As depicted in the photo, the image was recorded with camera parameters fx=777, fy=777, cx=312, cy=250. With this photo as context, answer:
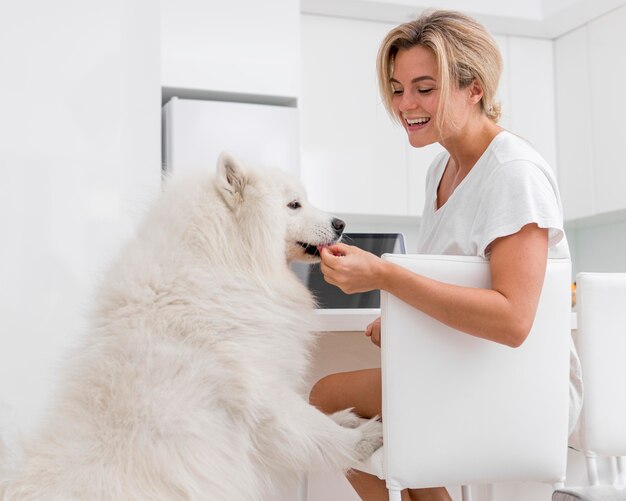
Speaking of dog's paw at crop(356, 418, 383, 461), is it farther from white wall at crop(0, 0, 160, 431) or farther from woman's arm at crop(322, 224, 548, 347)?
white wall at crop(0, 0, 160, 431)

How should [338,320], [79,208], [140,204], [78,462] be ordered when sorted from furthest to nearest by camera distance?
[79,208], [338,320], [140,204], [78,462]

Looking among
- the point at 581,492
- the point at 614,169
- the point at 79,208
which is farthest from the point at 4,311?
the point at 614,169

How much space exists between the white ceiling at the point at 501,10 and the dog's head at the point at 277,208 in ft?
10.3

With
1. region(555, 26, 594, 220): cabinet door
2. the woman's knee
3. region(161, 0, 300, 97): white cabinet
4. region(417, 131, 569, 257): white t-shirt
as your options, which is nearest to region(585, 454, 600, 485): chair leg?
region(417, 131, 569, 257): white t-shirt

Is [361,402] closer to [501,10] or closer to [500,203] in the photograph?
[500,203]

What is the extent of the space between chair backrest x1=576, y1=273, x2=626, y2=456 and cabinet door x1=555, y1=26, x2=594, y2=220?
10.5ft

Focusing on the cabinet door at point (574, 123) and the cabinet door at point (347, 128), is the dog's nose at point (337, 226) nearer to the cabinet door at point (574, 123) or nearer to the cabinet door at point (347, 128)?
the cabinet door at point (347, 128)

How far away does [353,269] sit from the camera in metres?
1.56

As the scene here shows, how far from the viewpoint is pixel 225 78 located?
4.27 metres

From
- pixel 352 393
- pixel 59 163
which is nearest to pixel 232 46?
pixel 59 163

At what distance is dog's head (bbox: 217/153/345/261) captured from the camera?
168cm

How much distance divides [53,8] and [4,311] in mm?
1228

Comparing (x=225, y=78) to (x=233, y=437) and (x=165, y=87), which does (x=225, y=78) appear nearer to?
(x=165, y=87)

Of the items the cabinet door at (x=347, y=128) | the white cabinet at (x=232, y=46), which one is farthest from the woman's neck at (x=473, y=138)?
the cabinet door at (x=347, y=128)
